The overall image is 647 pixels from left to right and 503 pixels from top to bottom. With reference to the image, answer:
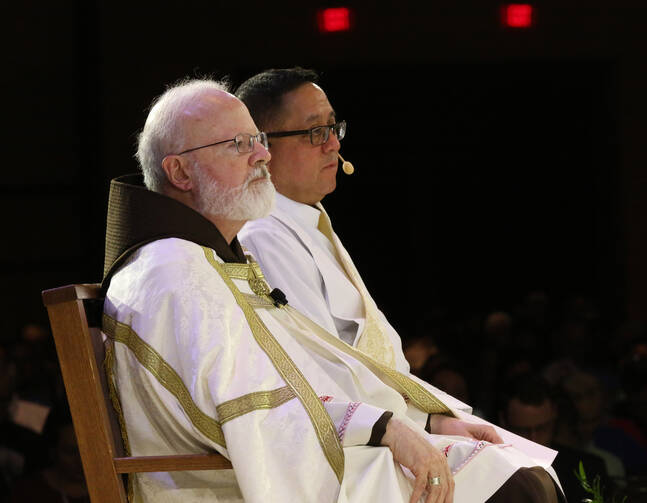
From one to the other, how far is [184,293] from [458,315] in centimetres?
696

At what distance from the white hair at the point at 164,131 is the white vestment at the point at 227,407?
238 millimetres

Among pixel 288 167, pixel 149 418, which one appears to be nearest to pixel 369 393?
pixel 149 418

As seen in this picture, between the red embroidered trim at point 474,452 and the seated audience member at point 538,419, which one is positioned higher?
the red embroidered trim at point 474,452

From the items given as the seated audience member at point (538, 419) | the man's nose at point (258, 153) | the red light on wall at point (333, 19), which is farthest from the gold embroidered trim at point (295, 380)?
the red light on wall at point (333, 19)

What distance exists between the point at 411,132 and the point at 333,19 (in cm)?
120

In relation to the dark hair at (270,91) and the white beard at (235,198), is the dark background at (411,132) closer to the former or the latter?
the dark hair at (270,91)

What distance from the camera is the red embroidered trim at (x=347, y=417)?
2.47 meters

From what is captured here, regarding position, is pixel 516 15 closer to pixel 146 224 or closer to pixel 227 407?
pixel 146 224

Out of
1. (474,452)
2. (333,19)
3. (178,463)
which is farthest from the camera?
(333,19)

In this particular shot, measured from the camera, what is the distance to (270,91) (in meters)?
3.33

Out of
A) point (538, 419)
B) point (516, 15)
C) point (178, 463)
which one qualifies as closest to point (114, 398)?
point (178, 463)

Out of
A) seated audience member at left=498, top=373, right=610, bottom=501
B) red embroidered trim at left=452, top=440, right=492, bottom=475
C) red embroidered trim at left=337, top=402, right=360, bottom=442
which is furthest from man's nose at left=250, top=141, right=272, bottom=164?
seated audience member at left=498, top=373, right=610, bottom=501

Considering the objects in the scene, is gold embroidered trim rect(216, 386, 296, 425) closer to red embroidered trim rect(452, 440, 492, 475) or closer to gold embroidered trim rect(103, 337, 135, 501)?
gold embroidered trim rect(103, 337, 135, 501)

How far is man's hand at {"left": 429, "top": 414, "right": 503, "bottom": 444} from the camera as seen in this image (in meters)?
2.80
